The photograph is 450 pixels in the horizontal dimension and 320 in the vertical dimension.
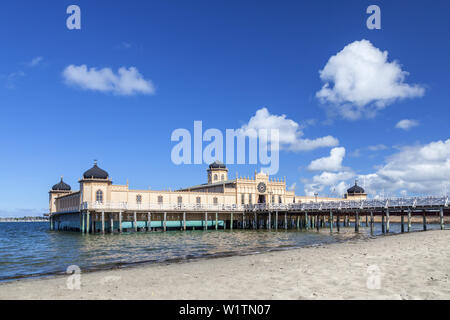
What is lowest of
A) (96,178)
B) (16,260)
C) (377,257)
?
(16,260)

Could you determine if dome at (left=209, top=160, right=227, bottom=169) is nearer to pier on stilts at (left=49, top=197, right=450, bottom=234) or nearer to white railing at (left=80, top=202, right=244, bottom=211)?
pier on stilts at (left=49, top=197, right=450, bottom=234)

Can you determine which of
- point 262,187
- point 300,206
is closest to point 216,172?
point 262,187

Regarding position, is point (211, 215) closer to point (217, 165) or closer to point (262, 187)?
point (262, 187)

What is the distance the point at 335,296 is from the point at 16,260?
20527mm

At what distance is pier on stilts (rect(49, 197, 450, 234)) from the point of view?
43.7m

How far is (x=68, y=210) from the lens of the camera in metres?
57.3

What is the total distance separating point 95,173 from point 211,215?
19246 millimetres

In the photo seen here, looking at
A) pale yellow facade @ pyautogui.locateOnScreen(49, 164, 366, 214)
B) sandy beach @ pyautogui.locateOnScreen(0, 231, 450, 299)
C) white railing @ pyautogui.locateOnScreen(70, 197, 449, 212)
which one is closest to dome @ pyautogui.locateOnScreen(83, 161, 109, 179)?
pale yellow facade @ pyautogui.locateOnScreen(49, 164, 366, 214)

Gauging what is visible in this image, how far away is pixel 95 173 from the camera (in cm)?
5078

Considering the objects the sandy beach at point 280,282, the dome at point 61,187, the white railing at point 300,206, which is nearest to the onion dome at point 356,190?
the white railing at point 300,206

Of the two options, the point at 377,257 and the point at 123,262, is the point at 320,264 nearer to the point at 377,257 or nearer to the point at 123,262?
the point at 377,257

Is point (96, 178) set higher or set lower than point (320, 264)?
higher

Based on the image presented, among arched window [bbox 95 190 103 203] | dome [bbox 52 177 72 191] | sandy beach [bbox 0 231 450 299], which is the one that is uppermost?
dome [bbox 52 177 72 191]

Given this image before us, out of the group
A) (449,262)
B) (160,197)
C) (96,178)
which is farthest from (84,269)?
(160,197)
